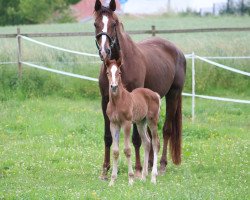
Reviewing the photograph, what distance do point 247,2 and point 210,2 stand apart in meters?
10.8

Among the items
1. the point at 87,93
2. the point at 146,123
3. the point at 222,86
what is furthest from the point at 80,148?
the point at 222,86

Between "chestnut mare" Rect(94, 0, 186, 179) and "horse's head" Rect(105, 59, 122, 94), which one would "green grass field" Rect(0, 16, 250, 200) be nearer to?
"chestnut mare" Rect(94, 0, 186, 179)

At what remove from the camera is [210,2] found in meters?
74.8

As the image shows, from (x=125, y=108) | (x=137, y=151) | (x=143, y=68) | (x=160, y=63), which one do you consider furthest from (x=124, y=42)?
(x=137, y=151)

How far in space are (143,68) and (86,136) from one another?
359 cm

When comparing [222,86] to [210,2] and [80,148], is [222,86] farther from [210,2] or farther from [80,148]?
[210,2]

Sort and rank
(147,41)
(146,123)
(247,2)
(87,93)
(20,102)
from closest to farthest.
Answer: (146,123), (147,41), (20,102), (87,93), (247,2)

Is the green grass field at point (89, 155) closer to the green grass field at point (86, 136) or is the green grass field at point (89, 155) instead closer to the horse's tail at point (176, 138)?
the green grass field at point (86, 136)

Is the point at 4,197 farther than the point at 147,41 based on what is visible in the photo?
No

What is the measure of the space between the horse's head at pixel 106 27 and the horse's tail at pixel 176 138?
2145 millimetres

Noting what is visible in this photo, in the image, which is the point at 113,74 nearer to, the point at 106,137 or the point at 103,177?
the point at 106,137

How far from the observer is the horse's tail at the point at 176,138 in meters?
10.6

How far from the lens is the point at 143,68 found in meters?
9.64

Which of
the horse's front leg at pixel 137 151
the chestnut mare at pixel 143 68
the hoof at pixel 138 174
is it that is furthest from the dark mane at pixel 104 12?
the hoof at pixel 138 174
